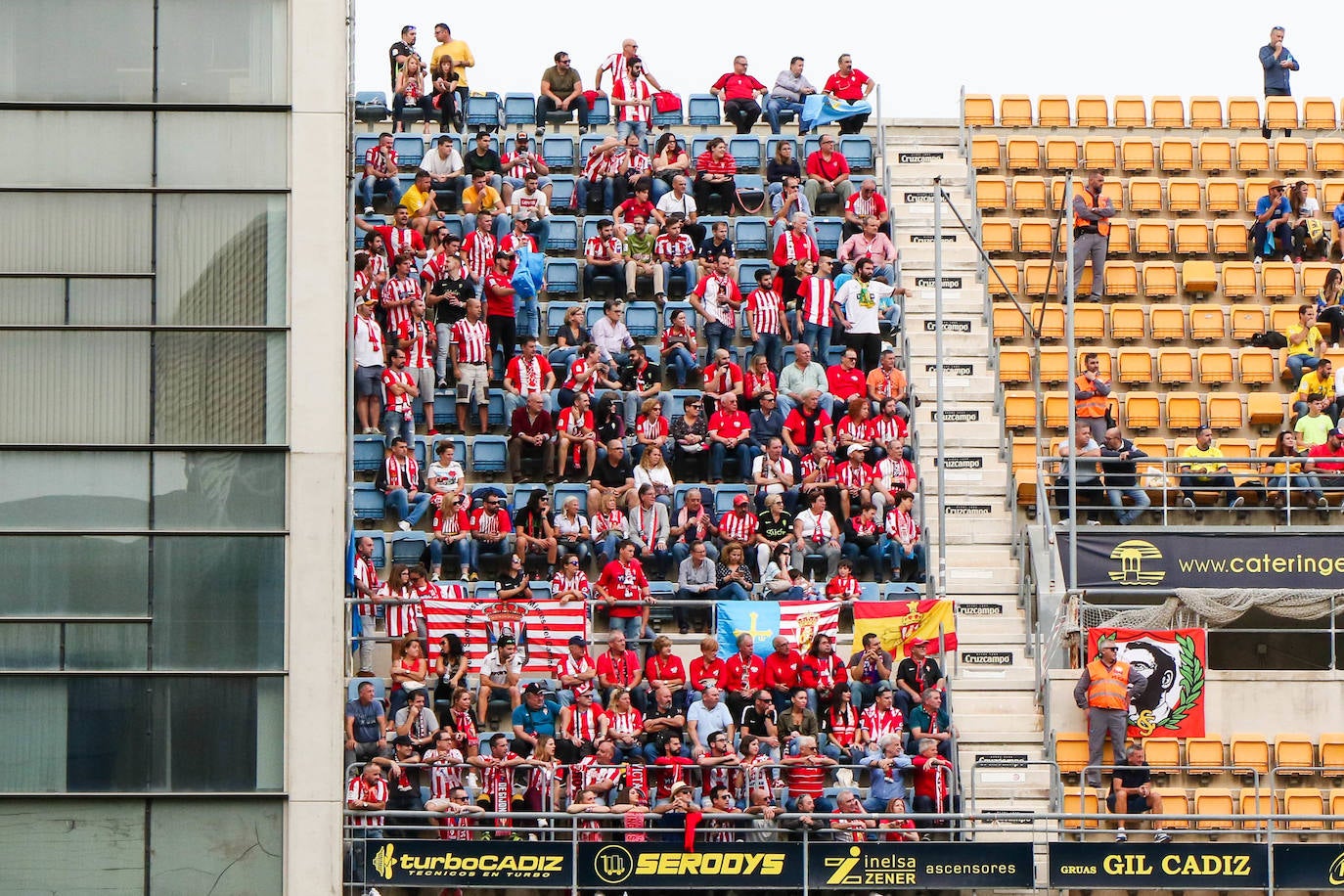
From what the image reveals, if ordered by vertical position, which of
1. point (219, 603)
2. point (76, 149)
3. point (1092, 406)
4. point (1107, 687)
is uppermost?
point (76, 149)

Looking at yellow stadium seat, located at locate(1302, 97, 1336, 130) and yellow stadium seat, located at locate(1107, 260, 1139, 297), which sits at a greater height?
yellow stadium seat, located at locate(1302, 97, 1336, 130)

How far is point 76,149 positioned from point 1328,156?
20107 millimetres

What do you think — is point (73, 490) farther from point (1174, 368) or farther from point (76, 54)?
point (1174, 368)

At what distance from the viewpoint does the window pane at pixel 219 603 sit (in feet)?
82.0

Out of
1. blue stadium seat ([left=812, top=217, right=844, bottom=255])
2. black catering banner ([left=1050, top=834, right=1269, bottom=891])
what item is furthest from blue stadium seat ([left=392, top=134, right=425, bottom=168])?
black catering banner ([left=1050, top=834, right=1269, bottom=891])

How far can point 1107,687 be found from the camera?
28328 millimetres

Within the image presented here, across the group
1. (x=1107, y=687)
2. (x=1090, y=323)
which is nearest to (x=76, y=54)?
(x=1107, y=687)

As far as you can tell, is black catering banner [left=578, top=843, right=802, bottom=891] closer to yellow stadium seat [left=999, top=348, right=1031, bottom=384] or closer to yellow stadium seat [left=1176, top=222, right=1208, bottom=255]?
yellow stadium seat [left=999, top=348, right=1031, bottom=384]

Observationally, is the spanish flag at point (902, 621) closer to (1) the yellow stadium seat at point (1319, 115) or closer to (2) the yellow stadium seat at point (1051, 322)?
(2) the yellow stadium seat at point (1051, 322)

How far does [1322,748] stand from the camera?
2909 centimetres

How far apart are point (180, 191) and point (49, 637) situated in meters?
4.21

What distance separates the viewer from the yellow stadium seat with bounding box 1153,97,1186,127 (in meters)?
39.8

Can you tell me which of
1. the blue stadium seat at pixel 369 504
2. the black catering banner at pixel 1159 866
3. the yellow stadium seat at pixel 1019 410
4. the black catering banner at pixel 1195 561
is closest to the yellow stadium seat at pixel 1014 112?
the yellow stadium seat at pixel 1019 410

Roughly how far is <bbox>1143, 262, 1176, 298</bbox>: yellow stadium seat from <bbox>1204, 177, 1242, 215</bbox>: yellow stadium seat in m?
2.08
